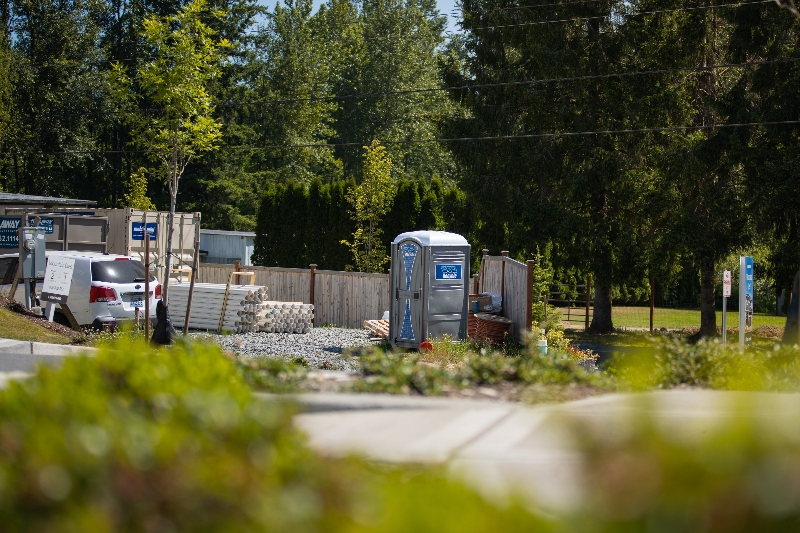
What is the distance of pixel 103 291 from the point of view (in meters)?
17.9

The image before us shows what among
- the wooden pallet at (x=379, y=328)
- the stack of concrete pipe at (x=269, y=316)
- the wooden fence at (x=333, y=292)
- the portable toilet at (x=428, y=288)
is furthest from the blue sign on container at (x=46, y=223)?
the portable toilet at (x=428, y=288)

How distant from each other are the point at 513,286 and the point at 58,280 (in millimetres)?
9168

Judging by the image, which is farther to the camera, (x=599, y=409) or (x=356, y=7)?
(x=356, y=7)

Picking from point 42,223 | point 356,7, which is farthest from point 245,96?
point 42,223

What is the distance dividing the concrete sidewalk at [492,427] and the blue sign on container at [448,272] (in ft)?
38.2

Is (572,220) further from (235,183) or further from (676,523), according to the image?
(235,183)

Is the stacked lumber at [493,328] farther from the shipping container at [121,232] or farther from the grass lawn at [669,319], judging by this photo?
the grass lawn at [669,319]

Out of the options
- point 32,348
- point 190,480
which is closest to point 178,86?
point 32,348

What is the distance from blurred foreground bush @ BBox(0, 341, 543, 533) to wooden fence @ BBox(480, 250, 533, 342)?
1233cm

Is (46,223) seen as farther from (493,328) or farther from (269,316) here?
(493,328)

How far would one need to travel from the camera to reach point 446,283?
60.3 ft

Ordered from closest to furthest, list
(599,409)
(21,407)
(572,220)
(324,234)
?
(21,407) → (599,409) → (572,220) → (324,234)

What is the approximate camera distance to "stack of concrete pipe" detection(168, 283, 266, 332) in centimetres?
2192

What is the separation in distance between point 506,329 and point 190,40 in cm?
868
